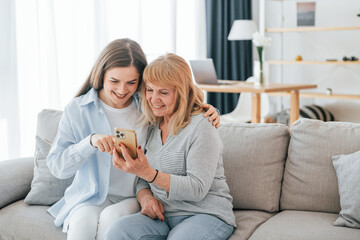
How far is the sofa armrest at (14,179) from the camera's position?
2117mm

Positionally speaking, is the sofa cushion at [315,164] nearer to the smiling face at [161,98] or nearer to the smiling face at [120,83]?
the smiling face at [161,98]

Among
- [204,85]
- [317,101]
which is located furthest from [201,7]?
[317,101]

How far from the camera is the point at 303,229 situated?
1720 mm

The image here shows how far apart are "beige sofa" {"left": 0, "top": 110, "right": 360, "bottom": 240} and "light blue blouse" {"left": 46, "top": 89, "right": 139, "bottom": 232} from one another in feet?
0.50

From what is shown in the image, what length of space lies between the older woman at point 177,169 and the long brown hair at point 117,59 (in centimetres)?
9

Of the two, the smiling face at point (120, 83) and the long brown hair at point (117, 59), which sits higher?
the long brown hair at point (117, 59)

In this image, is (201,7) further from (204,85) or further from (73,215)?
(73,215)

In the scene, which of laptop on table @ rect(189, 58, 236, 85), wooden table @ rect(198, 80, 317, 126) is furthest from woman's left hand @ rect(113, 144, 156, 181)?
laptop on table @ rect(189, 58, 236, 85)

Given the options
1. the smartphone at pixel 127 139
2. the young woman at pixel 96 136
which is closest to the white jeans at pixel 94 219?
the young woman at pixel 96 136

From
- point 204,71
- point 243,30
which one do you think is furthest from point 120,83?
point 243,30

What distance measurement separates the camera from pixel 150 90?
1781mm

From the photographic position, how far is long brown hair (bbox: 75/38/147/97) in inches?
71.4

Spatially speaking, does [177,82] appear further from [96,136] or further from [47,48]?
[47,48]

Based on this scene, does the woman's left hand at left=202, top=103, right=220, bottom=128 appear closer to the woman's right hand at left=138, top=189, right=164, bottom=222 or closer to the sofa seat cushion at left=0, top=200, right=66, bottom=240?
the woman's right hand at left=138, top=189, right=164, bottom=222
